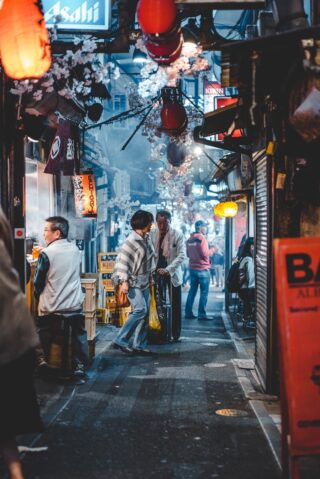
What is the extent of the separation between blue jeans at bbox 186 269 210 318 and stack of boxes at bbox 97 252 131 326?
3.10 meters

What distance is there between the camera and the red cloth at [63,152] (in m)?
13.2

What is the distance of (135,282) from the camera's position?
13.3m

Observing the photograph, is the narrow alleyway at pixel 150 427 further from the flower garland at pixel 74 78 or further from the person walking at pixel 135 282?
the flower garland at pixel 74 78

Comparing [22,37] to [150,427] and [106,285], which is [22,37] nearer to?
[150,427]

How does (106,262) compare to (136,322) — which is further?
(106,262)

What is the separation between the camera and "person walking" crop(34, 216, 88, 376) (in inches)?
417

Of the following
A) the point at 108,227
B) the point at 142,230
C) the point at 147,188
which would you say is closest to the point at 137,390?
the point at 142,230

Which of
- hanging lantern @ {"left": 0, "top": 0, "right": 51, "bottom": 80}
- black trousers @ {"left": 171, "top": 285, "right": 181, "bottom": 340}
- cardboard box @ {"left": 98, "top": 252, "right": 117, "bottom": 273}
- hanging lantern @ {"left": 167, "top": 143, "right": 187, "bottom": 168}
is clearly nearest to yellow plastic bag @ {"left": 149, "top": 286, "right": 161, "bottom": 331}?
black trousers @ {"left": 171, "top": 285, "right": 181, "bottom": 340}

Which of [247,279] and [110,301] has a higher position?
[247,279]

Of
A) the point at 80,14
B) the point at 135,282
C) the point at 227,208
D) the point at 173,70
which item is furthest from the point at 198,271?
the point at 80,14

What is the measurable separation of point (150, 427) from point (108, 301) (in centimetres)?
969

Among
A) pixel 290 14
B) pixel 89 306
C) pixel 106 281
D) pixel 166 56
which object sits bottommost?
pixel 89 306

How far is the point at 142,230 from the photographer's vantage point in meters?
13.7

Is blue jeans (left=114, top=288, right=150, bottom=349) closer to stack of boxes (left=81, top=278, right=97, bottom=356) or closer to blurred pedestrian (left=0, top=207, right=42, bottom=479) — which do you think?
stack of boxes (left=81, top=278, right=97, bottom=356)
